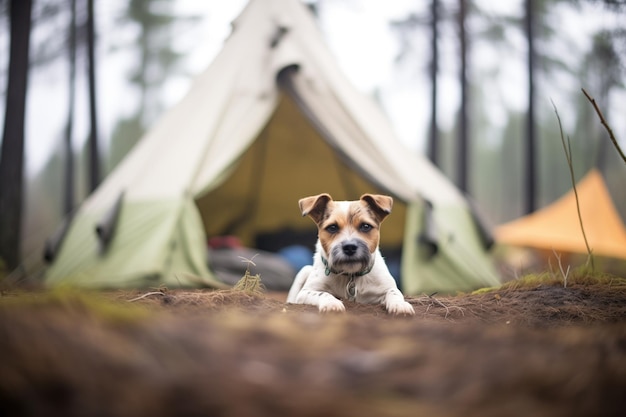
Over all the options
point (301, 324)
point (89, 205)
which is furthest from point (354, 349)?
point (89, 205)

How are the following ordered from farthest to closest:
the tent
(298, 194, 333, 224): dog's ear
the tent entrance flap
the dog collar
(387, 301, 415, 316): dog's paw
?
the tent entrance flap → the tent → (298, 194, 333, 224): dog's ear → the dog collar → (387, 301, 415, 316): dog's paw

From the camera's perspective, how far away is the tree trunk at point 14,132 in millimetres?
7039

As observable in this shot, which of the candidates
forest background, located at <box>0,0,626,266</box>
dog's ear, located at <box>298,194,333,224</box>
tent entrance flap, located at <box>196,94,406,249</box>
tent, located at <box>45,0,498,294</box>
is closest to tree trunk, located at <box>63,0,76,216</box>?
forest background, located at <box>0,0,626,266</box>

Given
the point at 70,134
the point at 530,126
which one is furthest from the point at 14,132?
the point at 530,126

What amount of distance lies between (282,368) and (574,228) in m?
10.5

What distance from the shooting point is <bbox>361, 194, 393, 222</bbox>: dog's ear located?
11.5 feet

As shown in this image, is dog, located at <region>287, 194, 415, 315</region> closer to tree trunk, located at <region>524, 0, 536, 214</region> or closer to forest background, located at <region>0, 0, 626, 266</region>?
forest background, located at <region>0, 0, 626, 266</region>

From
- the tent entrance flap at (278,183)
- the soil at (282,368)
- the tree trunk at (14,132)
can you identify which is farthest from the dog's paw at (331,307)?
the tent entrance flap at (278,183)

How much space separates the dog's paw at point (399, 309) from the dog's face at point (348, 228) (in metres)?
0.33

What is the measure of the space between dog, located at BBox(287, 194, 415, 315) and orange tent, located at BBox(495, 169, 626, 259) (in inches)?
272

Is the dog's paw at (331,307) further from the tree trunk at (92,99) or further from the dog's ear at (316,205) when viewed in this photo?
the tree trunk at (92,99)

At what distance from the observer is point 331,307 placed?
9.74 feet

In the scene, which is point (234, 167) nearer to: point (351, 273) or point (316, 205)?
point (316, 205)

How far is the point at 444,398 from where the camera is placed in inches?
47.7
